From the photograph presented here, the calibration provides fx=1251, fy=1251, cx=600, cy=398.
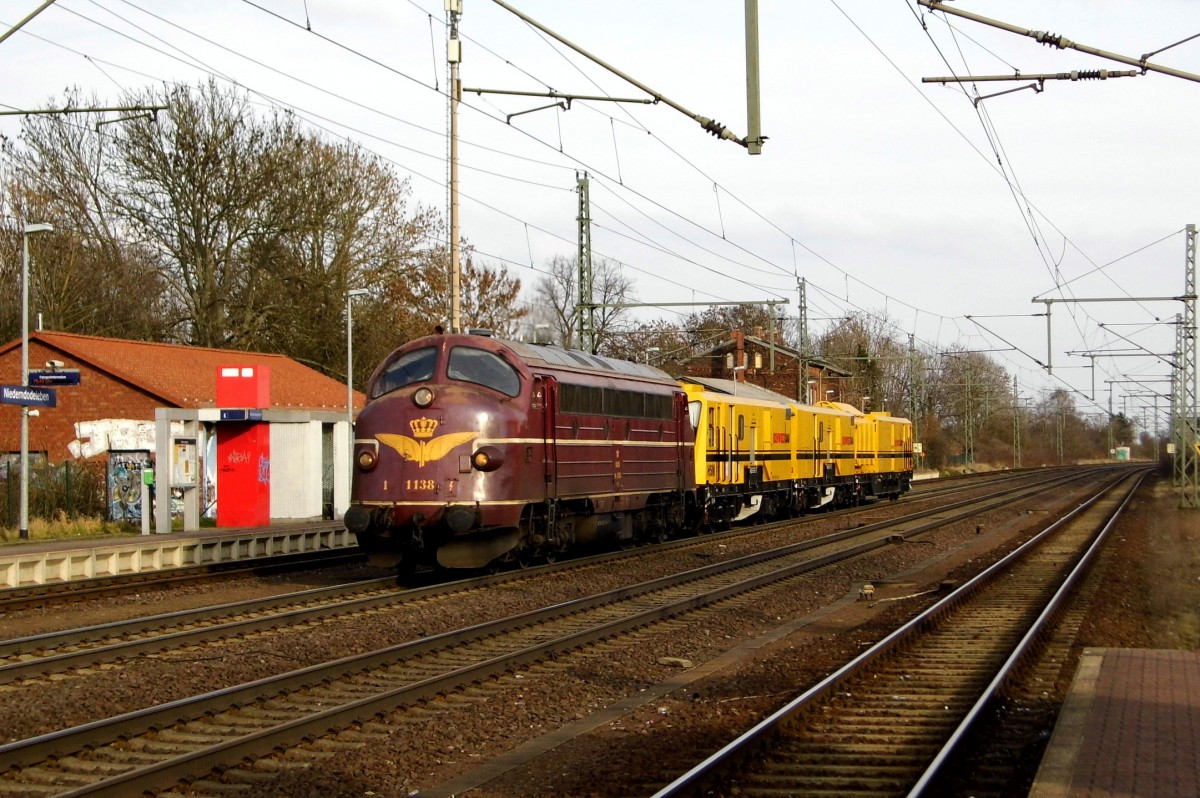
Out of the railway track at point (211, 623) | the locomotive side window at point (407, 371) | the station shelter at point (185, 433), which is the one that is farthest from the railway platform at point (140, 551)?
the locomotive side window at point (407, 371)

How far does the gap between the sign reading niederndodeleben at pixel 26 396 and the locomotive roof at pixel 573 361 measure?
1048 cm

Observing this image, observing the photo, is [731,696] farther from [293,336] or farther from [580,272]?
[293,336]

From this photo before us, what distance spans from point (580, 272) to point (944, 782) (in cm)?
2617

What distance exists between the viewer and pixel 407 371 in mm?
18062

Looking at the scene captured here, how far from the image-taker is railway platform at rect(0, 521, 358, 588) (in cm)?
1964

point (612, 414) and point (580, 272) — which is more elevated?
point (580, 272)

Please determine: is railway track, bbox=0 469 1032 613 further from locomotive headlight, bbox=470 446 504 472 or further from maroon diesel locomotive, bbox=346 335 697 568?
locomotive headlight, bbox=470 446 504 472

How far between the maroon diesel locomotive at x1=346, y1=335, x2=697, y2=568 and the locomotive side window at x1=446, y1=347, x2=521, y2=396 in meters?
0.01

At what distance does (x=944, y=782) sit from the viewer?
24.9ft

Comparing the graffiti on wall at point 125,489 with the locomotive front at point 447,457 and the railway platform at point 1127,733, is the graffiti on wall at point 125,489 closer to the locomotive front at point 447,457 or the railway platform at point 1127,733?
the locomotive front at point 447,457

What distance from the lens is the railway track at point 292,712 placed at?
7750mm

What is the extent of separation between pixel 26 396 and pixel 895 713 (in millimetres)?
19496

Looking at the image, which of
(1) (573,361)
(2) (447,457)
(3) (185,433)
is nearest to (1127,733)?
(2) (447,457)

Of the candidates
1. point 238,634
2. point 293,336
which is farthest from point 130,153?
point 238,634
